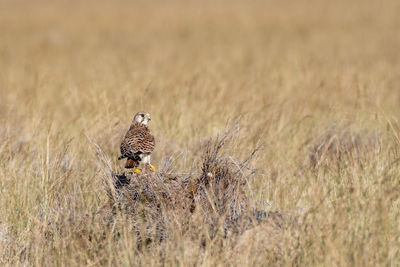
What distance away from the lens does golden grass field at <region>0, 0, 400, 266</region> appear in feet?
11.8

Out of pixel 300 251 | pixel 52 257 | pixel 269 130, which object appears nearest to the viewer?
pixel 300 251

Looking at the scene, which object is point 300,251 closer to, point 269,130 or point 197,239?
point 197,239

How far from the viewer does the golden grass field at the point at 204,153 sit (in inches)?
142

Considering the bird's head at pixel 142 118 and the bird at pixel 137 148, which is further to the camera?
the bird's head at pixel 142 118

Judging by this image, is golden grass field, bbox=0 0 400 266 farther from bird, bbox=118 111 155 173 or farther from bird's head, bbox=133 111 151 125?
bird's head, bbox=133 111 151 125

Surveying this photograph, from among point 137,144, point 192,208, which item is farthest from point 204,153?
point 192,208

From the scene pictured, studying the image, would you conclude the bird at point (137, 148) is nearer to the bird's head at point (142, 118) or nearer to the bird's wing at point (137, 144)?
the bird's wing at point (137, 144)

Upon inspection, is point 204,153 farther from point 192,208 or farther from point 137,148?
point 192,208

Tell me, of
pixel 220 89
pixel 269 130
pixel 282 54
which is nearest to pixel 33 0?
pixel 282 54

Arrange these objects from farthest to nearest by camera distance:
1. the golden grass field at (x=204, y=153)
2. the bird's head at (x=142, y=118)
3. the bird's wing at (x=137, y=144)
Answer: the bird's head at (x=142, y=118) → the bird's wing at (x=137, y=144) → the golden grass field at (x=204, y=153)

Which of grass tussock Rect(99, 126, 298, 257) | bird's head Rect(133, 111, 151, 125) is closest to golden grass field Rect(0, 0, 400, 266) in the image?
grass tussock Rect(99, 126, 298, 257)

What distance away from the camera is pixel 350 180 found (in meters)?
4.35

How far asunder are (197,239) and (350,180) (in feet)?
4.11

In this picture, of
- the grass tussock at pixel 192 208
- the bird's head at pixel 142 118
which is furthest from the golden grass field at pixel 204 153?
the bird's head at pixel 142 118
